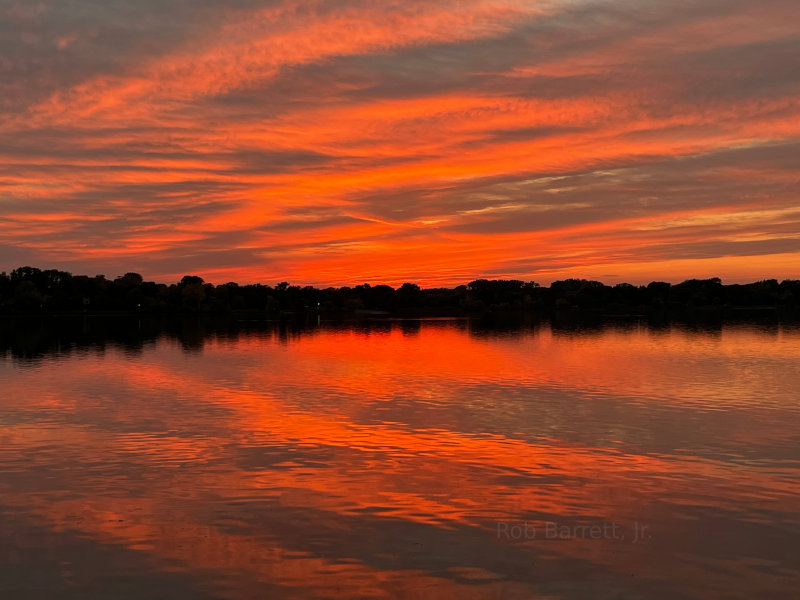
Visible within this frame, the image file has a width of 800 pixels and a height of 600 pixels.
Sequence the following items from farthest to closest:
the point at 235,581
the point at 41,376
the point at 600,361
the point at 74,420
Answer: the point at 600,361
the point at 41,376
the point at 74,420
the point at 235,581

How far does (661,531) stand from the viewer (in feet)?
69.0

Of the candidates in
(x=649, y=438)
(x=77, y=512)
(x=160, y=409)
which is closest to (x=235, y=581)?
(x=77, y=512)

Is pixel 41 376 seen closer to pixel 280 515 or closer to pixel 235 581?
pixel 280 515

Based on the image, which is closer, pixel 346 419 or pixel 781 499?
pixel 781 499

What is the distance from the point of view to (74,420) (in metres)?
41.2

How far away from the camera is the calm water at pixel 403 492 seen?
1798 cm

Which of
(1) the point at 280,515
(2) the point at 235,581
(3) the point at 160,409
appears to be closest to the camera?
(2) the point at 235,581

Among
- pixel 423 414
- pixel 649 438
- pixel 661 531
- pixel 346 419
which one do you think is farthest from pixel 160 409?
pixel 661 531

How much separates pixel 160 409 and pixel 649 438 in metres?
28.9

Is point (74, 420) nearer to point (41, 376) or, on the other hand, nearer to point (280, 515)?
point (280, 515)

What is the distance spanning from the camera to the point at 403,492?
25281mm

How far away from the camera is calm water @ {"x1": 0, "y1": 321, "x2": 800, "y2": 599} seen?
17984mm

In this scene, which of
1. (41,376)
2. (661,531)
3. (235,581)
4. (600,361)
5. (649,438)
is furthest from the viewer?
(600,361)

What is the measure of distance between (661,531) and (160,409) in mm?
33585
